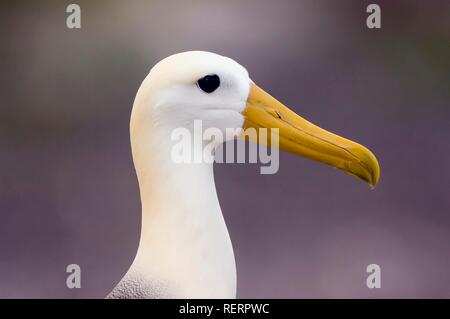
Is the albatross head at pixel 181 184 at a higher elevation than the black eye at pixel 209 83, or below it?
below

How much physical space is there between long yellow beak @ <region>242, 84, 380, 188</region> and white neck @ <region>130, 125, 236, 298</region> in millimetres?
209

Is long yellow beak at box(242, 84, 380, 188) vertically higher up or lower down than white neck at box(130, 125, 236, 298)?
higher up

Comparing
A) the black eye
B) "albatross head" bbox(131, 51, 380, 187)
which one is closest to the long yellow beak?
"albatross head" bbox(131, 51, 380, 187)

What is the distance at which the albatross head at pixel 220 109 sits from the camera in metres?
2.02

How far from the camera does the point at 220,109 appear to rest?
2096mm

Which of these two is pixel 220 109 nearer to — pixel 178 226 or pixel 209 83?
pixel 209 83

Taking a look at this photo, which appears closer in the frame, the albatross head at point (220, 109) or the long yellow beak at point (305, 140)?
the albatross head at point (220, 109)

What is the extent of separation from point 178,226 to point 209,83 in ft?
1.24

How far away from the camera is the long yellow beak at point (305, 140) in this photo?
2148 millimetres

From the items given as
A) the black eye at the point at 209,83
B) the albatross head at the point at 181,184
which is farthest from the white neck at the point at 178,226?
the black eye at the point at 209,83

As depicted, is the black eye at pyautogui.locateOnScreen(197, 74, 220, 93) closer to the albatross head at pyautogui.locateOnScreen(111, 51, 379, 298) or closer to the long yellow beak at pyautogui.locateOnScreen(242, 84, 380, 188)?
the albatross head at pyautogui.locateOnScreen(111, 51, 379, 298)

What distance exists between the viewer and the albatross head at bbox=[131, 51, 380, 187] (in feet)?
6.61

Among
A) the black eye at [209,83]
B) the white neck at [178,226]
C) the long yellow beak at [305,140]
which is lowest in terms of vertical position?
the white neck at [178,226]

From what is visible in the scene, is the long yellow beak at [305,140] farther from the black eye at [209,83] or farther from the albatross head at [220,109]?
the black eye at [209,83]
